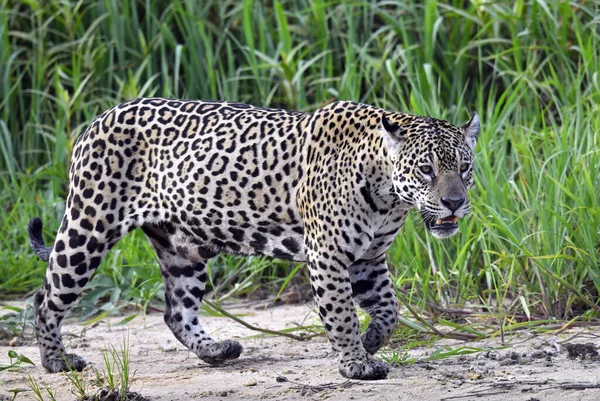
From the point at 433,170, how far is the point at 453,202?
6.8 inches

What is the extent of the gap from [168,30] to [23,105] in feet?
4.38

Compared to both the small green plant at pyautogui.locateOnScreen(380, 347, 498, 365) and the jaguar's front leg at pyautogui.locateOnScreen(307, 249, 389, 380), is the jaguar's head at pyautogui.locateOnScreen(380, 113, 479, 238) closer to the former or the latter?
the jaguar's front leg at pyautogui.locateOnScreen(307, 249, 389, 380)

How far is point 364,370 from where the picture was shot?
477cm

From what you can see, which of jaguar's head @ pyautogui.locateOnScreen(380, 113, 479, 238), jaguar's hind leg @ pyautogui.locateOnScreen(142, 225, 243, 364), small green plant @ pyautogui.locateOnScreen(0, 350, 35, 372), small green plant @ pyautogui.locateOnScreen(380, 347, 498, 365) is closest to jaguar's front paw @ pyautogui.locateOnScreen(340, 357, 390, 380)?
small green plant @ pyautogui.locateOnScreen(380, 347, 498, 365)

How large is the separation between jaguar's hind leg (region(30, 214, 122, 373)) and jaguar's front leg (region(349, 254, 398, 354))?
3.97 feet

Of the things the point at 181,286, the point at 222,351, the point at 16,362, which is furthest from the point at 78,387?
the point at 181,286

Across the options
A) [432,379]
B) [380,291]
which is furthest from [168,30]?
[432,379]

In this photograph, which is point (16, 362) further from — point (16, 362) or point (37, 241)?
point (37, 241)

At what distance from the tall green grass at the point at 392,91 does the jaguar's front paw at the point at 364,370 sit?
0.82 metres

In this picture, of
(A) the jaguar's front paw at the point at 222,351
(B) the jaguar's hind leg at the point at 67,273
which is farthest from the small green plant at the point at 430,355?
(B) the jaguar's hind leg at the point at 67,273

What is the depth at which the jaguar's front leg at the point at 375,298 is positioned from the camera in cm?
509

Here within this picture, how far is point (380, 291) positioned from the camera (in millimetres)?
5199

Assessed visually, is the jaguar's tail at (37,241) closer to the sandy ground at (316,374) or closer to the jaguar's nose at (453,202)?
→ the sandy ground at (316,374)

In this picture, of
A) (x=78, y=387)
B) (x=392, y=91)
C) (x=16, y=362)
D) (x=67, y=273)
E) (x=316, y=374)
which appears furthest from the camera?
(x=392, y=91)
